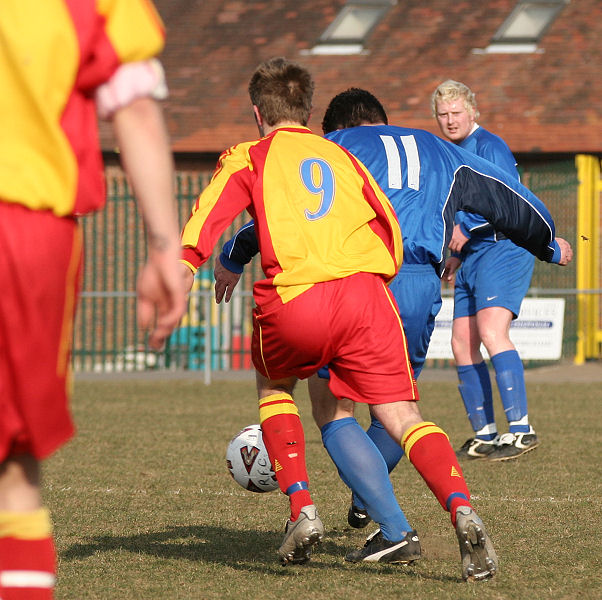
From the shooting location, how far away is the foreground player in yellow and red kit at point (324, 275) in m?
4.46

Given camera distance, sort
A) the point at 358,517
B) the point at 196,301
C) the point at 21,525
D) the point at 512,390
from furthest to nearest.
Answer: the point at 196,301, the point at 512,390, the point at 358,517, the point at 21,525

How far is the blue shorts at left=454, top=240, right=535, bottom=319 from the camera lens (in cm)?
823

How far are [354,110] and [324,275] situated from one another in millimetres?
1112

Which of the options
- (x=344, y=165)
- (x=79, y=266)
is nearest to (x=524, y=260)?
(x=344, y=165)

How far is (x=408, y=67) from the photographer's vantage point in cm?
2142

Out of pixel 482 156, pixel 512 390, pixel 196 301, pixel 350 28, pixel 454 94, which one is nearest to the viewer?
pixel 482 156

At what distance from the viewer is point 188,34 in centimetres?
2270

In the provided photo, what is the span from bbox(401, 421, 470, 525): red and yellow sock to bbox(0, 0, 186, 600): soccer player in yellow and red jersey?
6.06 ft

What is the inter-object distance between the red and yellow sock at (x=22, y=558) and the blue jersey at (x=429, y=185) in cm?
259

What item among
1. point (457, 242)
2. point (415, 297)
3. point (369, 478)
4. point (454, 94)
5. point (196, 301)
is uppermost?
point (454, 94)

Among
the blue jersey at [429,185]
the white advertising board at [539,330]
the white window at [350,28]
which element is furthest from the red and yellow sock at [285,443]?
the white window at [350,28]

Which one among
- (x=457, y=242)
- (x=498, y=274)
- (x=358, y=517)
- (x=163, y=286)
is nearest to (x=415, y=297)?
(x=358, y=517)

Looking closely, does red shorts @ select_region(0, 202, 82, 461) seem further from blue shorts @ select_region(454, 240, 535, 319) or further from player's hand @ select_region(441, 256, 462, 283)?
blue shorts @ select_region(454, 240, 535, 319)

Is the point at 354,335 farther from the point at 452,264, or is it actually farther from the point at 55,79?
the point at 452,264
